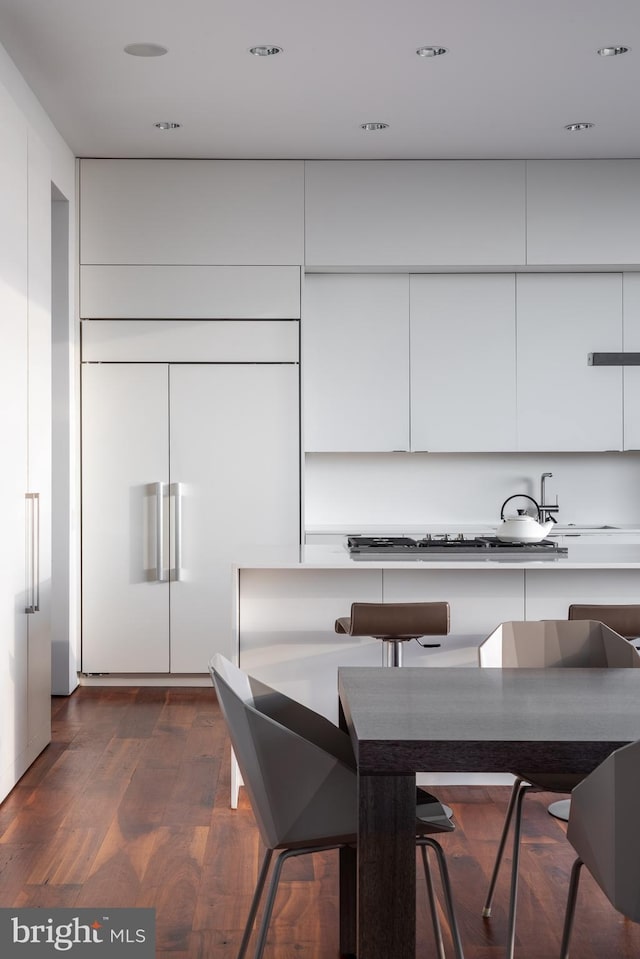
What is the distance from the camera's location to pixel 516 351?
231 inches

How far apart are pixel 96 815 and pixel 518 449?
3.44 meters

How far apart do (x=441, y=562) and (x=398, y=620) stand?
0.36 meters

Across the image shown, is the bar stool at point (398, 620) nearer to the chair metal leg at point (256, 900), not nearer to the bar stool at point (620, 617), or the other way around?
the bar stool at point (620, 617)

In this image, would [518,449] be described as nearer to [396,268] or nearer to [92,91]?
[396,268]

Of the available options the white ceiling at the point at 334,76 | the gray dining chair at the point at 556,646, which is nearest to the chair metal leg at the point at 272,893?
the gray dining chair at the point at 556,646

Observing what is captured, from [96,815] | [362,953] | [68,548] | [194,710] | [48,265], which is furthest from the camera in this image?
[68,548]

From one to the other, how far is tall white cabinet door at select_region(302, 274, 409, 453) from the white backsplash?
37 cm

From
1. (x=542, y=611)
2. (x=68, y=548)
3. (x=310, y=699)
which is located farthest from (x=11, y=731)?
(x=542, y=611)

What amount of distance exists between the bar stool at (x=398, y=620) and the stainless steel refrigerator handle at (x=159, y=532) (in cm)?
228

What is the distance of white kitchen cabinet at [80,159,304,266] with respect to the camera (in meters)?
5.57

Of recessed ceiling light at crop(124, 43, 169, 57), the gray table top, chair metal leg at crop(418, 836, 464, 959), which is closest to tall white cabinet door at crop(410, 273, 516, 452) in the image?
recessed ceiling light at crop(124, 43, 169, 57)

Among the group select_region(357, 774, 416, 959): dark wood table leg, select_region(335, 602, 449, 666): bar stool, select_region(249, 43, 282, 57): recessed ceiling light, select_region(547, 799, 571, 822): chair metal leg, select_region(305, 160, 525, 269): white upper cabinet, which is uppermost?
A: select_region(249, 43, 282, 57): recessed ceiling light

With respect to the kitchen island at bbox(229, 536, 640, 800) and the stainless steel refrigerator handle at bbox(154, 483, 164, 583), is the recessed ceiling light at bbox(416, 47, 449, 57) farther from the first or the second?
the stainless steel refrigerator handle at bbox(154, 483, 164, 583)

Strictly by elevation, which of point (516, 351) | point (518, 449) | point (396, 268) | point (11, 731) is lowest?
point (11, 731)
